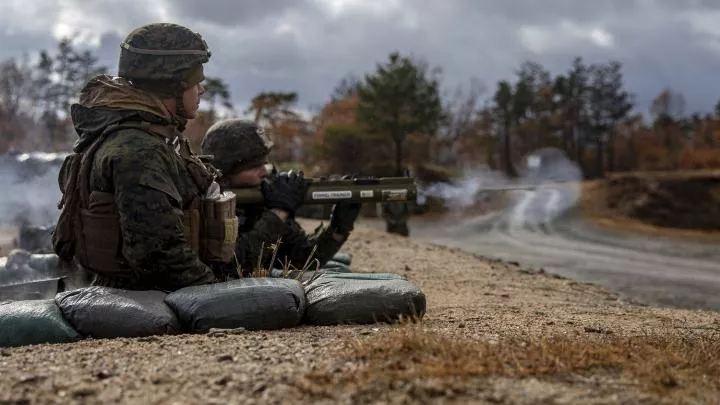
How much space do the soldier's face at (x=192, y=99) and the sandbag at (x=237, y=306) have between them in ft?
4.14

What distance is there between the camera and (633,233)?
25.3 meters

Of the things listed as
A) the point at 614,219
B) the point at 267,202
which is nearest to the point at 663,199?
the point at 614,219

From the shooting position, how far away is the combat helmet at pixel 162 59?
5438mm

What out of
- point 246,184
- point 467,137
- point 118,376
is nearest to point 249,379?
point 118,376

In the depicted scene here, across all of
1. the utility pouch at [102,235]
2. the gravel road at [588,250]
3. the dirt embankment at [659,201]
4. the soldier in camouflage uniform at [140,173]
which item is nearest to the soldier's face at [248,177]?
the soldier in camouflage uniform at [140,173]

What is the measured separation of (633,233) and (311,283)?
2149cm

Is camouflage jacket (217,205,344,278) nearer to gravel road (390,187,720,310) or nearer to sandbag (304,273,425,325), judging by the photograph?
sandbag (304,273,425,325)

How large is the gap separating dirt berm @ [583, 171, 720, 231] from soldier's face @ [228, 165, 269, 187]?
79.4ft

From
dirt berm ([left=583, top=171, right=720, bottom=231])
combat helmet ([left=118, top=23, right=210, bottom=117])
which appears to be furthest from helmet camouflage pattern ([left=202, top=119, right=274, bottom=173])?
dirt berm ([left=583, top=171, right=720, bottom=231])

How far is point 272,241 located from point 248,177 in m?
0.70

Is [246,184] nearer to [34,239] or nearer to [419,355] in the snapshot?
[419,355]

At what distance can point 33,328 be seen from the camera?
4.65 metres

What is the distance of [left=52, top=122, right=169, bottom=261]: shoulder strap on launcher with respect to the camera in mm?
5188

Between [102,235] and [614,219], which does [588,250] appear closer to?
[614,219]
